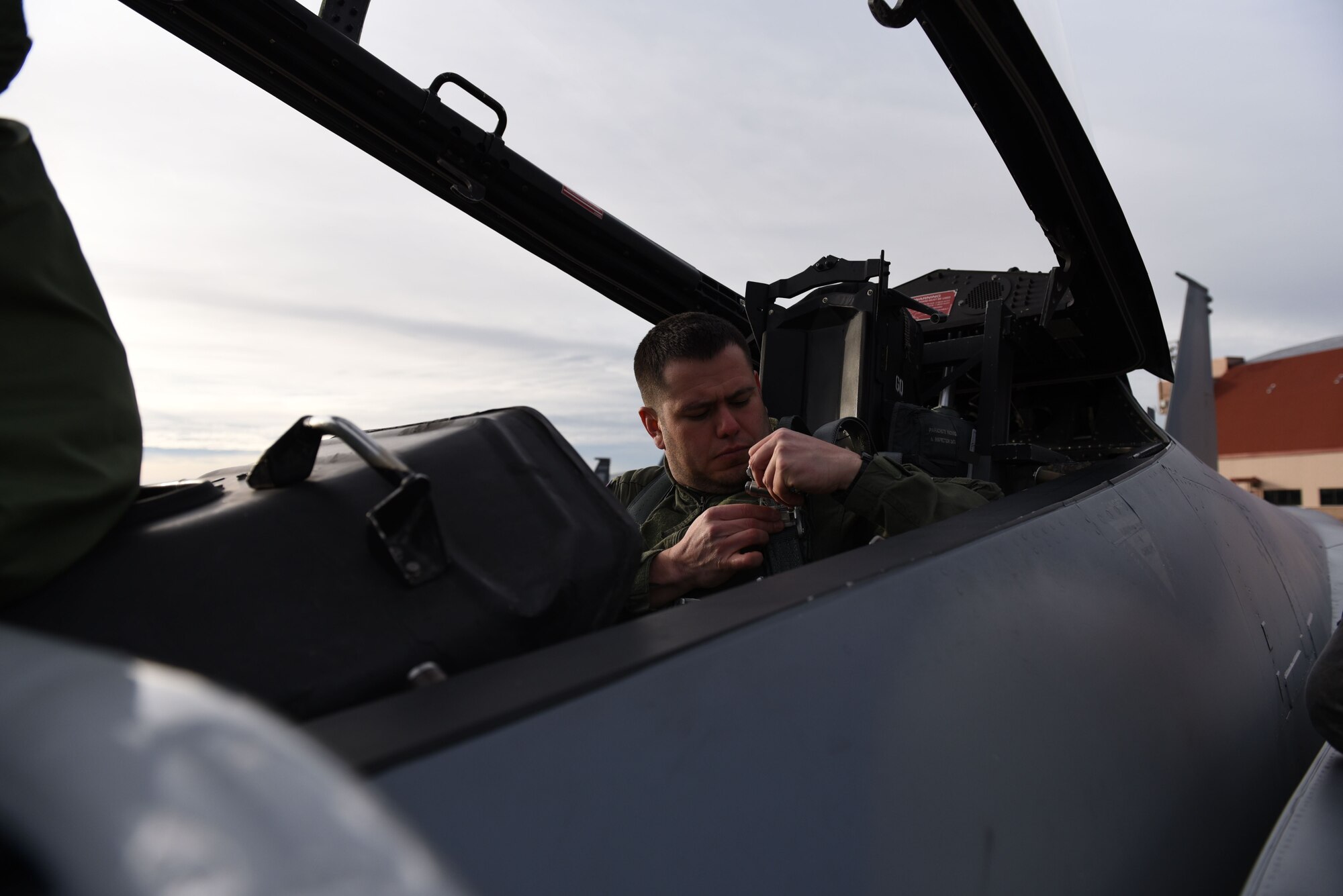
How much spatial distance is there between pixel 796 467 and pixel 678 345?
55 cm

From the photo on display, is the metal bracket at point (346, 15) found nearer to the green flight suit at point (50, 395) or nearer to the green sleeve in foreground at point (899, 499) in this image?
the green flight suit at point (50, 395)

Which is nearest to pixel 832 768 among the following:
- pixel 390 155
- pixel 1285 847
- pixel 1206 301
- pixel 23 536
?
pixel 23 536

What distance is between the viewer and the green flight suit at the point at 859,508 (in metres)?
1.08

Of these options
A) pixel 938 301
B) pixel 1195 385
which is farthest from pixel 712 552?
pixel 1195 385

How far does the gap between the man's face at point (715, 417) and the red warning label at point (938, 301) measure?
0.78 m

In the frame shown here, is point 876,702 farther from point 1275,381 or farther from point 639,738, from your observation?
point 1275,381

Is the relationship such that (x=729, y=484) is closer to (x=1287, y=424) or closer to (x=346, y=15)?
(x=346, y=15)

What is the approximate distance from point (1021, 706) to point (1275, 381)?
1271 centimetres

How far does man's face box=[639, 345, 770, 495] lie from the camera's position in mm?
1519

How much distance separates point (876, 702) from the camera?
47 cm

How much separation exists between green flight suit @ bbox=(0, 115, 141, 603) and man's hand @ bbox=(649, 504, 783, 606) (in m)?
0.72

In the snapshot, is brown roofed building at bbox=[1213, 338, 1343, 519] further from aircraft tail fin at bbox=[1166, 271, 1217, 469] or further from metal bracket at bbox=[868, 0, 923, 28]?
metal bracket at bbox=[868, 0, 923, 28]

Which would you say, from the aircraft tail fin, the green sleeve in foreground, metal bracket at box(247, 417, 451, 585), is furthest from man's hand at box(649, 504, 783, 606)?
the aircraft tail fin

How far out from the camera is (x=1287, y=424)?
10203 millimetres
